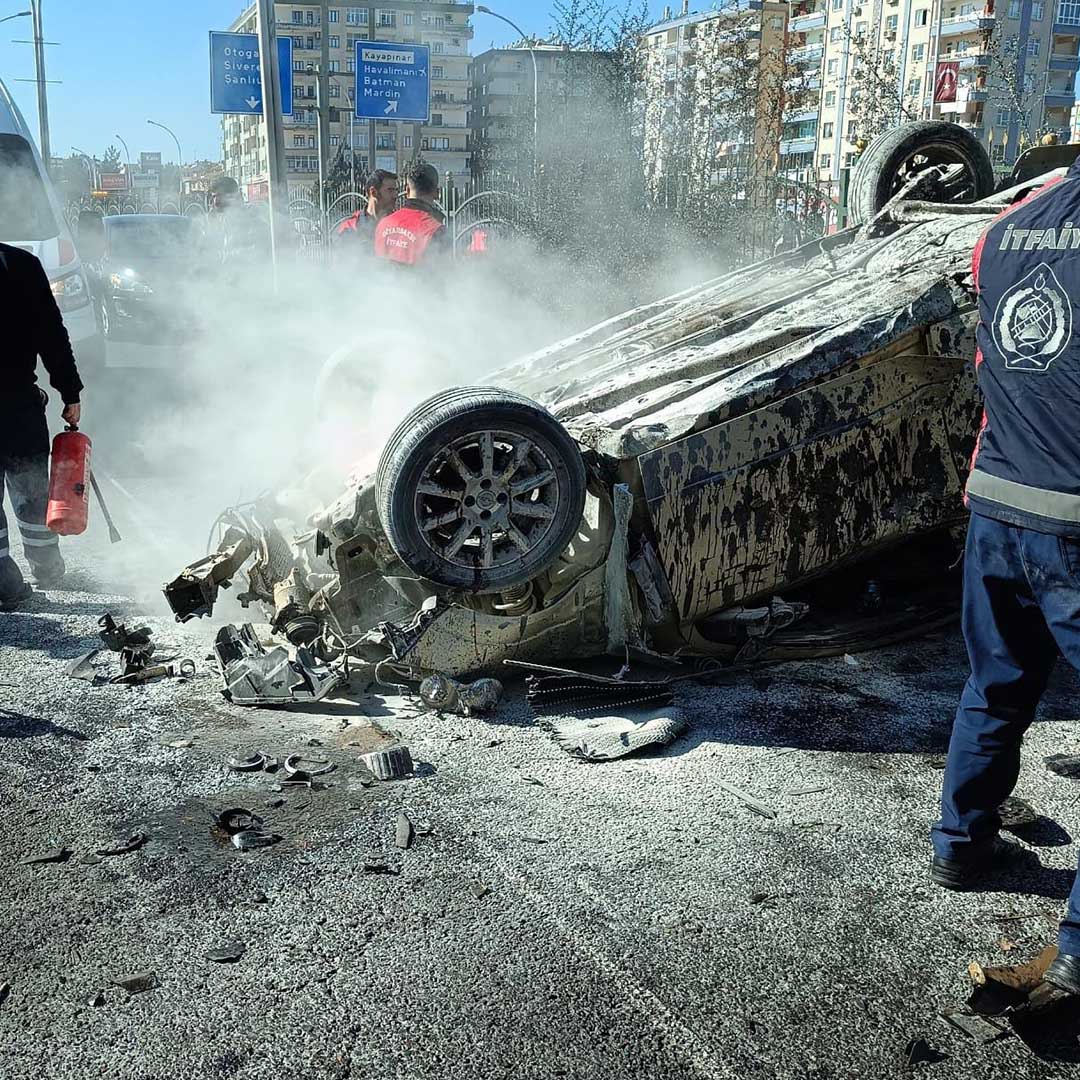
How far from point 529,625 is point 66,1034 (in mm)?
2289

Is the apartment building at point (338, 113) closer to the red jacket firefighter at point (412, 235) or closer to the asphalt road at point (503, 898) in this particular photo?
the red jacket firefighter at point (412, 235)

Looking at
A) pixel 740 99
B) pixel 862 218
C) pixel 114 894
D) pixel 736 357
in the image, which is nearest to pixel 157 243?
pixel 740 99

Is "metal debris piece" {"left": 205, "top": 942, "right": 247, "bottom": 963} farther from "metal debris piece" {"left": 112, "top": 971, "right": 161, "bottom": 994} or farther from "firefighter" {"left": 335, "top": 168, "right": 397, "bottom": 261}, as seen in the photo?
"firefighter" {"left": 335, "top": 168, "right": 397, "bottom": 261}

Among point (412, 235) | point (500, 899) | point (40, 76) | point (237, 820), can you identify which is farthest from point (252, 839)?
point (40, 76)

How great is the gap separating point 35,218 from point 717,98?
7.78 meters

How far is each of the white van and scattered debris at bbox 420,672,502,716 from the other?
6.57 metres

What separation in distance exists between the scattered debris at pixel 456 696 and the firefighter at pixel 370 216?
6216mm

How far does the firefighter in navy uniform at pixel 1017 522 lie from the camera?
2.75 metres

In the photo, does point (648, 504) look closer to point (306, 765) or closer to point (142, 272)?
point (306, 765)

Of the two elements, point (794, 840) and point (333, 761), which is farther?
point (333, 761)

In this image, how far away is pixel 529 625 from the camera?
440cm

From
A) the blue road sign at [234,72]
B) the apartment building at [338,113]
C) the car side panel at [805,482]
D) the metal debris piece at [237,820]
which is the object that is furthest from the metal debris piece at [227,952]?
the apartment building at [338,113]

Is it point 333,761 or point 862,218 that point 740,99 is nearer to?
point 862,218

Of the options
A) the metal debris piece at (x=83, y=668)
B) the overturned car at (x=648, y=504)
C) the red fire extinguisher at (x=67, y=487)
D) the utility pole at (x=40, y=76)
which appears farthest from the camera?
the utility pole at (x=40, y=76)
